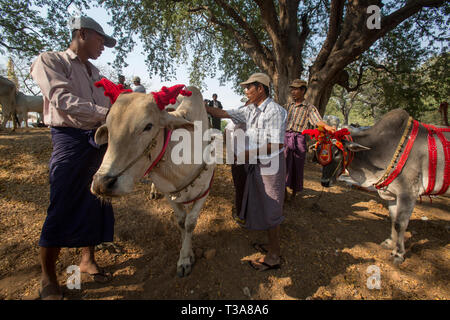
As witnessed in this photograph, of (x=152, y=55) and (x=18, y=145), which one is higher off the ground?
(x=152, y=55)

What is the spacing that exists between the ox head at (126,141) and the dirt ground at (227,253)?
1470mm

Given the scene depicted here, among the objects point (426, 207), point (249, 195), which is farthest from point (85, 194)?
point (426, 207)

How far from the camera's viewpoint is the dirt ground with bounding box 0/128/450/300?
2.21m

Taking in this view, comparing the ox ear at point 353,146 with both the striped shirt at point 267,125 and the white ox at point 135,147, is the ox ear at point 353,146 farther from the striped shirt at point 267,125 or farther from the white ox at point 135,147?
the white ox at point 135,147

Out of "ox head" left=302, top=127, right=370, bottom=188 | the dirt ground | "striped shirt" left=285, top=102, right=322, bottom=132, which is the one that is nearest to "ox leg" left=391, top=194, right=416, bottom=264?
the dirt ground

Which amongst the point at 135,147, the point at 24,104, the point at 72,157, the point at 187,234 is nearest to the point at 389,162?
the point at 187,234

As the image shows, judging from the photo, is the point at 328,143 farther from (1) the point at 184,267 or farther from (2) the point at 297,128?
(1) the point at 184,267

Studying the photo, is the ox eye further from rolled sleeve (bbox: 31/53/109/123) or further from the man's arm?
the man's arm

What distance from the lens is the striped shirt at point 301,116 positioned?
3.61 metres

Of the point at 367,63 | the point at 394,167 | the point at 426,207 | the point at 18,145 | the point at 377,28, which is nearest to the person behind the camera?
the point at 394,167

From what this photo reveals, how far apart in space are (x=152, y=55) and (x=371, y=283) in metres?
9.86

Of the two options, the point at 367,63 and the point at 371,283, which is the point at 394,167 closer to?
the point at 371,283

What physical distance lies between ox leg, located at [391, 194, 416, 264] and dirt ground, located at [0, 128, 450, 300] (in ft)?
0.44

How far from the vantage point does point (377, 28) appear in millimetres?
5996
